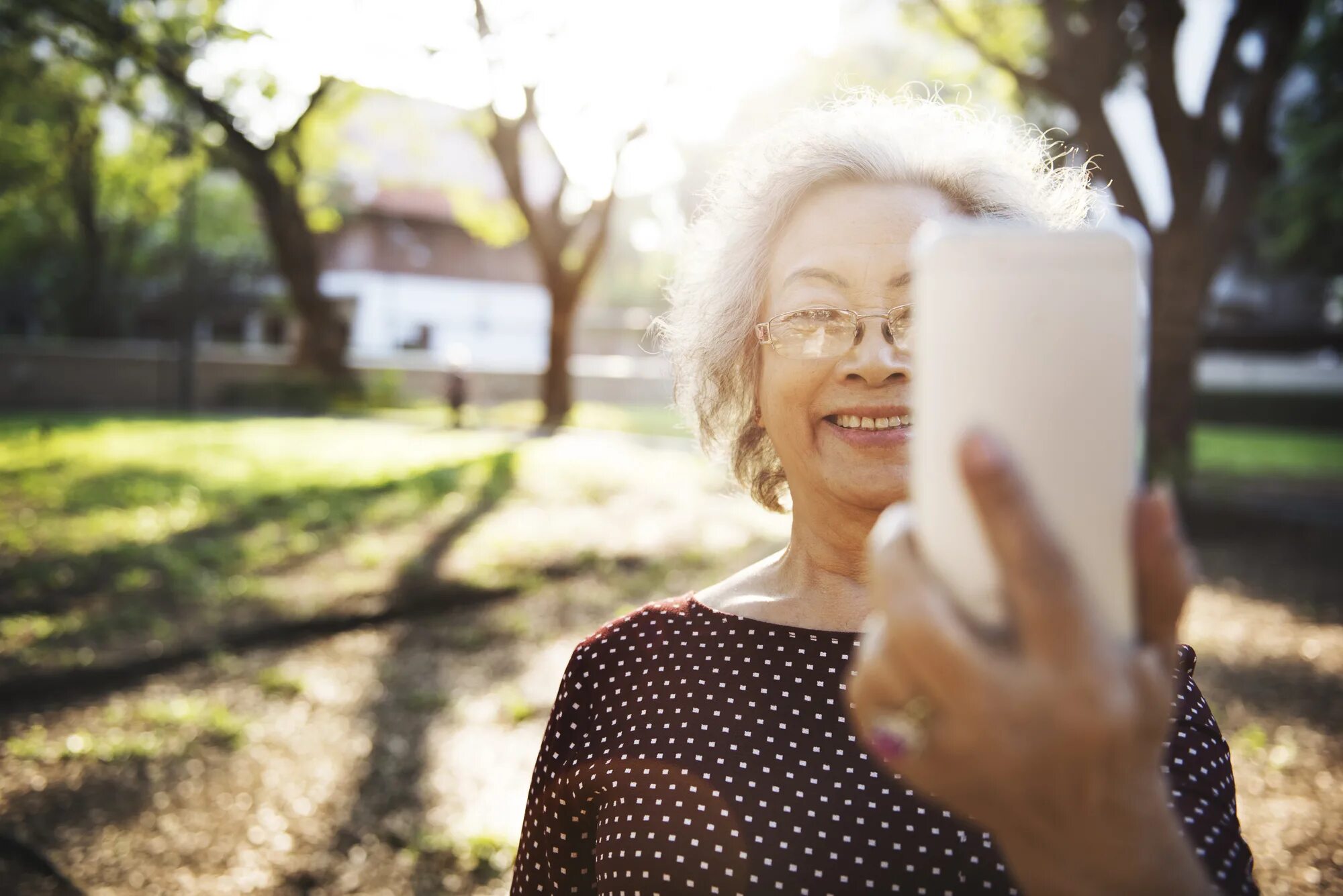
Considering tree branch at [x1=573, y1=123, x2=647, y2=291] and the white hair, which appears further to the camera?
tree branch at [x1=573, y1=123, x2=647, y2=291]

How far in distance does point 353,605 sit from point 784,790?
19.8ft

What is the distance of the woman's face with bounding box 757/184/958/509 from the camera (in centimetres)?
162

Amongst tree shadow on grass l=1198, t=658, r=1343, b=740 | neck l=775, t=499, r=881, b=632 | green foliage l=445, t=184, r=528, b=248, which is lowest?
tree shadow on grass l=1198, t=658, r=1343, b=740

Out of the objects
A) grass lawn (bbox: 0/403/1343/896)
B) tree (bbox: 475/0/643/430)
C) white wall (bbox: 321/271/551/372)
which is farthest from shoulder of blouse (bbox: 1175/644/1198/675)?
white wall (bbox: 321/271/551/372)

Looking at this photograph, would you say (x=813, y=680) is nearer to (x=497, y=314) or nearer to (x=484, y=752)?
(x=484, y=752)

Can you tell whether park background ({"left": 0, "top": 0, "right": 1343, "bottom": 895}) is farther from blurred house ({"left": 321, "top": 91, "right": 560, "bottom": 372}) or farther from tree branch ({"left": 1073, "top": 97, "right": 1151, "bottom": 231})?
blurred house ({"left": 321, "top": 91, "right": 560, "bottom": 372})

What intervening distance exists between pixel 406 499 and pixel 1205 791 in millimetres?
9915

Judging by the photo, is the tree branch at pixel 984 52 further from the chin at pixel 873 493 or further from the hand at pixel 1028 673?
the hand at pixel 1028 673

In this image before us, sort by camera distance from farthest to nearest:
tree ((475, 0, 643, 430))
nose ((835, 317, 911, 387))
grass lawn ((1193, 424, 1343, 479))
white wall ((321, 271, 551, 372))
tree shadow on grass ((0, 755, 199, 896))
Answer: white wall ((321, 271, 551, 372))
grass lawn ((1193, 424, 1343, 479))
tree ((475, 0, 643, 430))
tree shadow on grass ((0, 755, 199, 896))
nose ((835, 317, 911, 387))

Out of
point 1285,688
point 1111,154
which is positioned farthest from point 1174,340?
point 1285,688

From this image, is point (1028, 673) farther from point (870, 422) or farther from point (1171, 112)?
point (1171, 112)

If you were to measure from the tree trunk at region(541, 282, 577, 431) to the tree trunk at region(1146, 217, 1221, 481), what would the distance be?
11310 millimetres

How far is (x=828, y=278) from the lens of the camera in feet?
5.48

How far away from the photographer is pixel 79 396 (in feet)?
82.1
